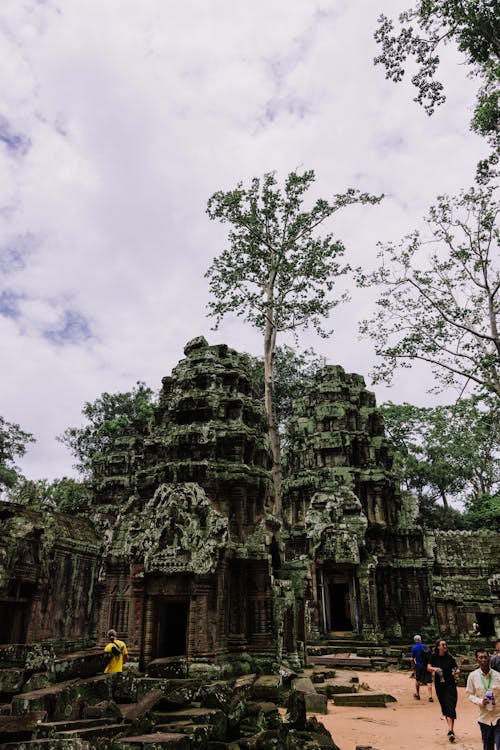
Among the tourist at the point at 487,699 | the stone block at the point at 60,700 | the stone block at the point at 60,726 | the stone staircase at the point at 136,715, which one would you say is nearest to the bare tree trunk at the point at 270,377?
the stone staircase at the point at 136,715

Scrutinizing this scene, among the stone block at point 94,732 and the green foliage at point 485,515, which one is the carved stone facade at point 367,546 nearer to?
the green foliage at point 485,515

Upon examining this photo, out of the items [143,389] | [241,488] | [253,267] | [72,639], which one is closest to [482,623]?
[241,488]

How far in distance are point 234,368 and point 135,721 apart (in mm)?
10657

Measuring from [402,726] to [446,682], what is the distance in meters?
1.43

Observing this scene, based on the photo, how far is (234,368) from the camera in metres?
15.9

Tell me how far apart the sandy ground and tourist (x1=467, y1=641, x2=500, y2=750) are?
→ 1728 millimetres

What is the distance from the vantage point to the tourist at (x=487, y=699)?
6.03m

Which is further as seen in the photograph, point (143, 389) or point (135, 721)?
point (143, 389)

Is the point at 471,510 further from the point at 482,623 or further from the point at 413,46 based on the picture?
the point at 413,46

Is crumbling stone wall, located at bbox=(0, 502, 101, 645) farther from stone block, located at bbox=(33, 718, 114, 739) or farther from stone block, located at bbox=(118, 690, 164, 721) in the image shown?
stone block, located at bbox=(33, 718, 114, 739)

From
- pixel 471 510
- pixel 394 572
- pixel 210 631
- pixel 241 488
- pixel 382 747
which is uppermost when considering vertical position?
pixel 471 510

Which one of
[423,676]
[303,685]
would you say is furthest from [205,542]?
[423,676]

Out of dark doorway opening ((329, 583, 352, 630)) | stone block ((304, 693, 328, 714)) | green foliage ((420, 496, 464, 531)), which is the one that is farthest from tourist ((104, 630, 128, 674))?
green foliage ((420, 496, 464, 531))

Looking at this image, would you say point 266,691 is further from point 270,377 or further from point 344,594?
point 344,594
